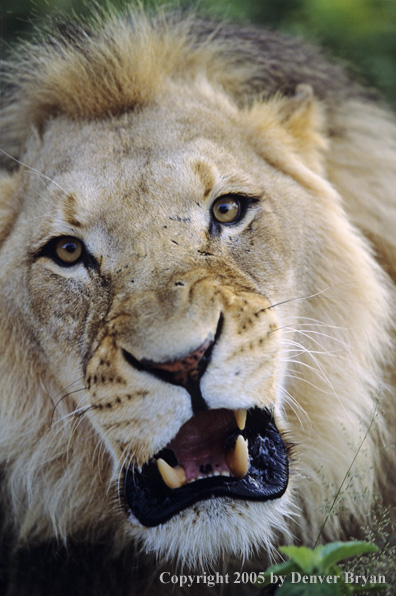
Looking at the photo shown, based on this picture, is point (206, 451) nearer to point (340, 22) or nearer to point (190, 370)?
point (190, 370)

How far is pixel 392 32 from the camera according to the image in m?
3.85

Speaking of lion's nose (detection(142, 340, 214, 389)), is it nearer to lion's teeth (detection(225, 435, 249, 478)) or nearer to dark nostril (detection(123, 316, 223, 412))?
dark nostril (detection(123, 316, 223, 412))

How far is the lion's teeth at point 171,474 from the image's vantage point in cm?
211

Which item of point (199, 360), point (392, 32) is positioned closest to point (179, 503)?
point (199, 360)

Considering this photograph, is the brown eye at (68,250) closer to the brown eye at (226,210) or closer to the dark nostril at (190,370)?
the brown eye at (226,210)

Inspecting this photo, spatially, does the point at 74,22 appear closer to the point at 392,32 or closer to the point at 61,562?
the point at 392,32

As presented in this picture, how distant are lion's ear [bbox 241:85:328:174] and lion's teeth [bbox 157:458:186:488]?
4.16 ft

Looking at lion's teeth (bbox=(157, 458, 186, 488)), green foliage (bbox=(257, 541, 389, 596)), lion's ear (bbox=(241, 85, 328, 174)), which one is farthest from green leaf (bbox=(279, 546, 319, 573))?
lion's ear (bbox=(241, 85, 328, 174))

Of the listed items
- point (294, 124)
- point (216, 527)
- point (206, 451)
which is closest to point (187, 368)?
point (206, 451)

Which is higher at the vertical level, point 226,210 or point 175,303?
point 226,210

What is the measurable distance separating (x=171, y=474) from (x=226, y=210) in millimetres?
873

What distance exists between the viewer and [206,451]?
85.1 inches

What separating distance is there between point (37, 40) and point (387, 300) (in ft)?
5.53

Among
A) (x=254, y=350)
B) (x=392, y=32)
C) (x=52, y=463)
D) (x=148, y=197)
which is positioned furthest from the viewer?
(x=392, y=32)
